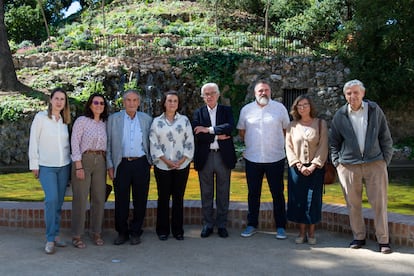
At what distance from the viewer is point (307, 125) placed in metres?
4.72

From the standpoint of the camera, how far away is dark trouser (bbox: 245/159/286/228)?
4934 mm

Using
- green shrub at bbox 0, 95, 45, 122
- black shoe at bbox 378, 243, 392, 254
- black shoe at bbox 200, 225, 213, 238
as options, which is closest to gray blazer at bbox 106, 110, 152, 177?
black shoe at bbox 200, 225, 213, 238

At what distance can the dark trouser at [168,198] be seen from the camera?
191 inches

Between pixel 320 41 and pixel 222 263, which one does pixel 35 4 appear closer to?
pixel 320 41

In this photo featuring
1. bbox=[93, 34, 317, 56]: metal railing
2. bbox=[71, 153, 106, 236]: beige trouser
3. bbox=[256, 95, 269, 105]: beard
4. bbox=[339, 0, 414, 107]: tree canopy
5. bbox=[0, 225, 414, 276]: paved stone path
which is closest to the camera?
bbox=[0, 225, 414, 276]: paved stone path

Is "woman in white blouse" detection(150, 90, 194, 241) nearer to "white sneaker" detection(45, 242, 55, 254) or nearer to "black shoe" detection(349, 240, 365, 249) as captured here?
"white sneaker" detection(45, 242, 55, 254)

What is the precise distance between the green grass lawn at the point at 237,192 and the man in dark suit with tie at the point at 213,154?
8.52 ft

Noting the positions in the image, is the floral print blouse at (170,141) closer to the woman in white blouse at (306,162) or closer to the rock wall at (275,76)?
the woman in white blouse at (306,162)

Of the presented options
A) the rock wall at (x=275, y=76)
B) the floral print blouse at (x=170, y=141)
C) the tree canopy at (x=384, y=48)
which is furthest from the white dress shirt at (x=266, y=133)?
the tree canopy at (x=384, y=48)

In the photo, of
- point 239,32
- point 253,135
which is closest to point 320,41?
point 239,32

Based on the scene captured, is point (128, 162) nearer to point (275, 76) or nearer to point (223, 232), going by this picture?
A: point (223, 232)

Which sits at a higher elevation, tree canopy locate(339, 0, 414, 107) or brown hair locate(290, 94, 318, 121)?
tree canopy locate(339, 0, 414, 107)

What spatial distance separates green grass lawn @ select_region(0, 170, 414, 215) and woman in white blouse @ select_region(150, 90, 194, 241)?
2.68 m

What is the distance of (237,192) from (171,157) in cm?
375
